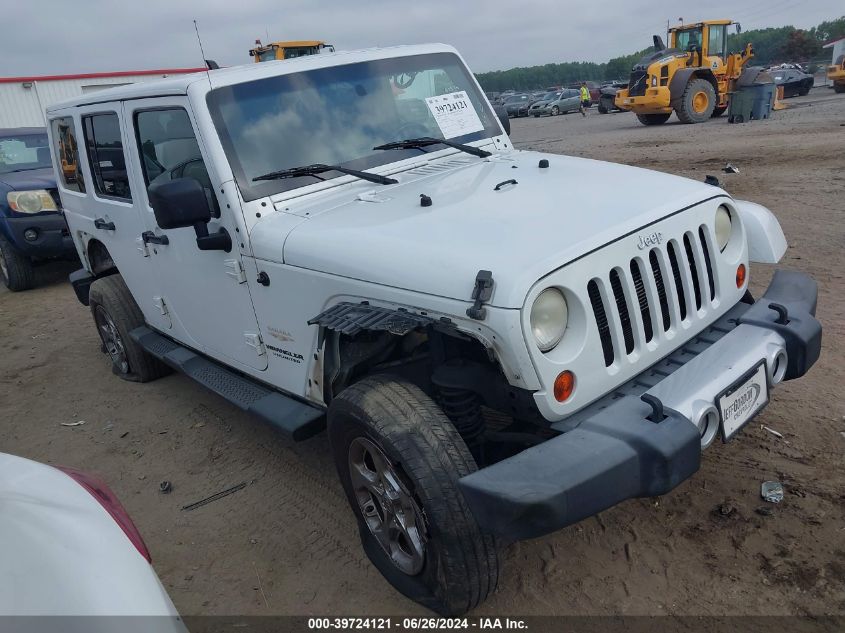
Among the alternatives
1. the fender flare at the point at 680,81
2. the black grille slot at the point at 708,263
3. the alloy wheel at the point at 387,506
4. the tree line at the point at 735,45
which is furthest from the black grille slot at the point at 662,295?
the tree line at the point at 735,45

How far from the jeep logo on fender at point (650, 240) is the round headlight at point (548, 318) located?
446mm

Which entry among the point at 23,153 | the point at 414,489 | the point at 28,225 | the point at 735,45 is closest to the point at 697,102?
the point at 23,153

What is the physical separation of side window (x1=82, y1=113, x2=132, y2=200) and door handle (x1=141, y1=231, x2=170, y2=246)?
302 mm

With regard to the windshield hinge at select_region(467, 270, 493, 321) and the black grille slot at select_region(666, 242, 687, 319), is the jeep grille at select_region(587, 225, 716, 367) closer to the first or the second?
the black grille slot at select_region(666, 242, 687, 319)

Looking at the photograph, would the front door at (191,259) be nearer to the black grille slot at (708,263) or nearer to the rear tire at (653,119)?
the black grille slot at (708,263)

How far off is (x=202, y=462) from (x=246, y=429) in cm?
39

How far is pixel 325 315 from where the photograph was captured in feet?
8.99

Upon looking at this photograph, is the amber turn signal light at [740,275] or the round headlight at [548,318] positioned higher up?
the round headlight at [548,318]

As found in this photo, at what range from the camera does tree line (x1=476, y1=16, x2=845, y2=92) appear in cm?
5394

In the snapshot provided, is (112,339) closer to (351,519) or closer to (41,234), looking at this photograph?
(351,519)

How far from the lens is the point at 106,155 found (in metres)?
4.48

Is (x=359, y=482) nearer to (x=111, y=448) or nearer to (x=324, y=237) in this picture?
(x=324, y=237)

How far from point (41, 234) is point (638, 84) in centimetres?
1724

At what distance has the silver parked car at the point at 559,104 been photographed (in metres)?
34.7
